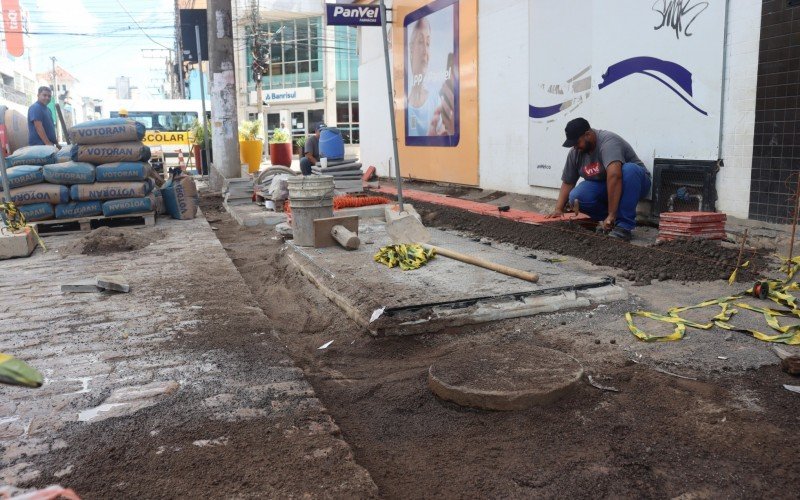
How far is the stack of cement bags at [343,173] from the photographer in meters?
10.2

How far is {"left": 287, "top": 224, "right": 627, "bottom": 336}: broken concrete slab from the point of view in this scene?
12.3 ft

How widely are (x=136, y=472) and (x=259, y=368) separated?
103 centimetres

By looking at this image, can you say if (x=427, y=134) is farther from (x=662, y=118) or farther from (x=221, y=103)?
(x=662, y=118)

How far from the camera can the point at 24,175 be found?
780 centimetres

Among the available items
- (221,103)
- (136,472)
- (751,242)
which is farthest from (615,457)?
(221,103)

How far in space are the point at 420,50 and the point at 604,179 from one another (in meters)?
6.86

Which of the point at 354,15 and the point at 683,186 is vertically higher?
the point at 354,15

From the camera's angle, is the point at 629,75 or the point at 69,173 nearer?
the point at 629,75

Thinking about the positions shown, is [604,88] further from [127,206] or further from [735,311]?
[127,206]

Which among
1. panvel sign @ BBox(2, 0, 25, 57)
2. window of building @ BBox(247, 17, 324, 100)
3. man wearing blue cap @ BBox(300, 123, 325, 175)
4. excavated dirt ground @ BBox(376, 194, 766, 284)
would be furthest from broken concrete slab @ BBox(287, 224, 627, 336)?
panvel sign @ BBox(2, 0, 25, 57)

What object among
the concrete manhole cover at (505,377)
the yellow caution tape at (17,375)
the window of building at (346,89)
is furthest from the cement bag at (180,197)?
the window of building at (346,89)

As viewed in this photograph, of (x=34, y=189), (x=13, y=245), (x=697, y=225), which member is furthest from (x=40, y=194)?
(x=697, y=225)

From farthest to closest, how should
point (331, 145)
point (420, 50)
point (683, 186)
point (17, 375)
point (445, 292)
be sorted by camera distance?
point (420, 50) → point (331, 145) → point (683, 186) → point (445, 292) → point (17, 375)

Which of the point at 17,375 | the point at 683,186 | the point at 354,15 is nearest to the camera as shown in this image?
the point at 17,375
